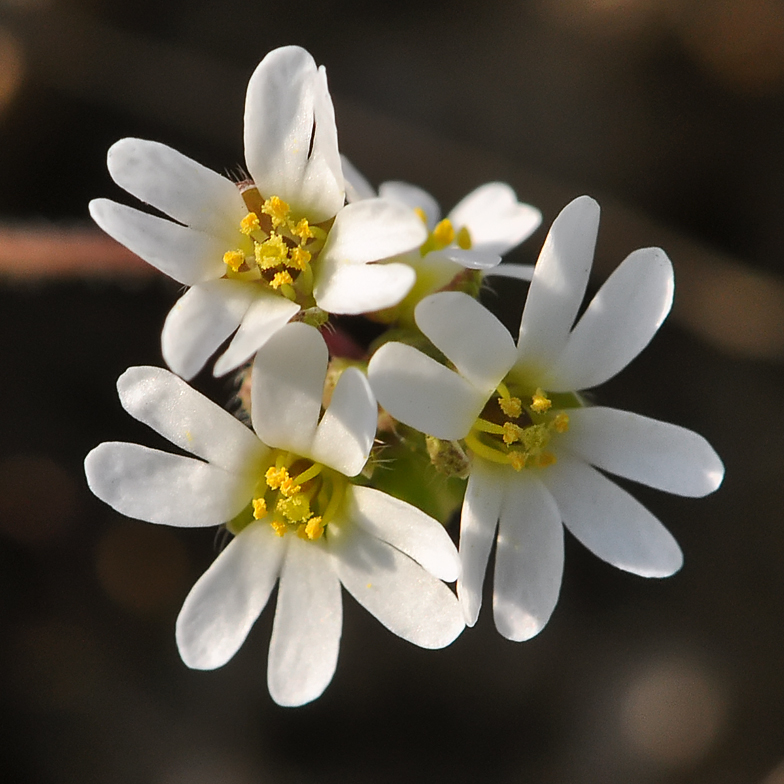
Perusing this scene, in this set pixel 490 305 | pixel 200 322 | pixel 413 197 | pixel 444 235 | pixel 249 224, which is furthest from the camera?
pixel 490 305

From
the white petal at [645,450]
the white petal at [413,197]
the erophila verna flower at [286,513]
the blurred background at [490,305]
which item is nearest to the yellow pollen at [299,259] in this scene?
the erophila verna flower at [286,513]

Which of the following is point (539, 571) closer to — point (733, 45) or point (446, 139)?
point (446, 139)

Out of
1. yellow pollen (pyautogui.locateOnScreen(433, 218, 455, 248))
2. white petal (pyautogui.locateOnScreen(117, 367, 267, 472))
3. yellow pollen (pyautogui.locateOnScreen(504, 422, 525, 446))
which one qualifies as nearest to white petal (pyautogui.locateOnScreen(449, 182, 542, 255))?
yellow pollen (pyautogui.locateOnScreen(433, 218, 455, 248))

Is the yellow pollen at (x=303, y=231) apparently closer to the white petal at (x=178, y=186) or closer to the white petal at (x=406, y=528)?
the white petal at (x=178, y=186)

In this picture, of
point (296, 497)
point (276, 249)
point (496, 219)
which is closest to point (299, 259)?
point (276, 249)

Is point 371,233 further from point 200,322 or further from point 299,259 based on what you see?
point 200,322

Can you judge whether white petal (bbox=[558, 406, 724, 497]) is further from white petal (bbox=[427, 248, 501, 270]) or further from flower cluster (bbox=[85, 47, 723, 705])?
white petal (bbox=[427, 248, 501, 270])

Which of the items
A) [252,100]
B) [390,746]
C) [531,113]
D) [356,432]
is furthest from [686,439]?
[531,113]
